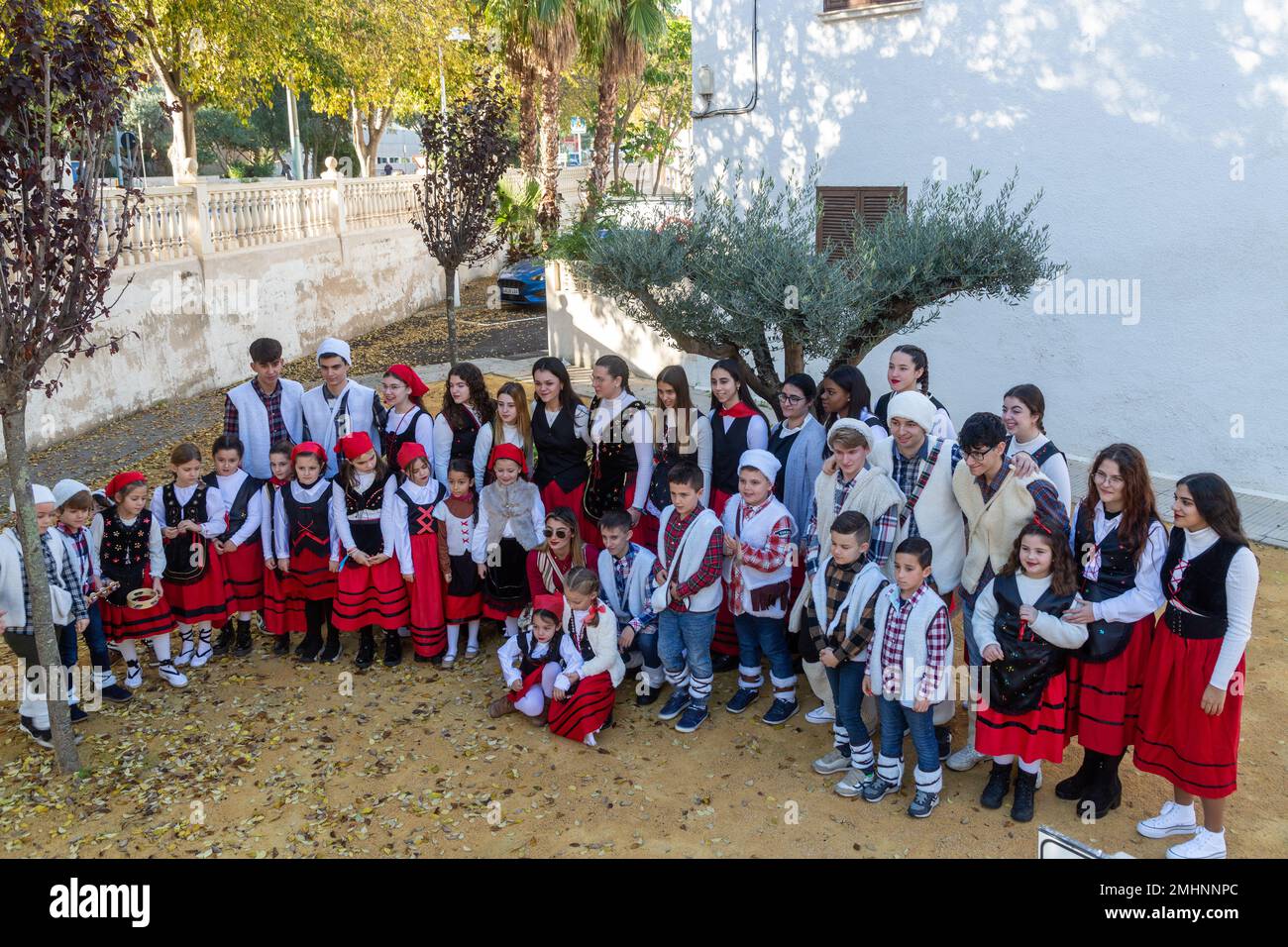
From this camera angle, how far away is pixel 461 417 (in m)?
6.84

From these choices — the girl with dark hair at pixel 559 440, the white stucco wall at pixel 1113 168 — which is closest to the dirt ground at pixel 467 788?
the girl with dark hair at pixel 559 440

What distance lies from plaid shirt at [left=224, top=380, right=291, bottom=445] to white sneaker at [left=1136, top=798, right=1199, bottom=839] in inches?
217

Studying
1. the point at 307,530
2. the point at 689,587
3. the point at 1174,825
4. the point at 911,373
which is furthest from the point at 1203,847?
the point at 307,530

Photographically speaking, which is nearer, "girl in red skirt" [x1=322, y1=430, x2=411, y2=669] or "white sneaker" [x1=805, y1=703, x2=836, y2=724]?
"white sneaker" [x1=805, y1=703, x2=836, y2=724]

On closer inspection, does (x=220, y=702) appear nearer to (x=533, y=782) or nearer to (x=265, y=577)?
(x=265, y=577)

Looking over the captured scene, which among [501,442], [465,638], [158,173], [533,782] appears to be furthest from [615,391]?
[158,173]

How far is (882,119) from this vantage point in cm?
1120

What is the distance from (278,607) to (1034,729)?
448 centimetres

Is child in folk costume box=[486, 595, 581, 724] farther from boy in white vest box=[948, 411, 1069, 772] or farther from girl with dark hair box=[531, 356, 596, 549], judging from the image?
boy in white vest box=[948, 411, 1069, 772]

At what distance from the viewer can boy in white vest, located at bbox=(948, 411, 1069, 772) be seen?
4.78 m

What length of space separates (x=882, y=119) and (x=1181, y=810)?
8.37m

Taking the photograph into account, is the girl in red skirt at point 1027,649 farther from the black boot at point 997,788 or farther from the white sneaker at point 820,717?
the white sneaker at point 820,717

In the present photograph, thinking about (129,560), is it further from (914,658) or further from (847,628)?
(914,658)

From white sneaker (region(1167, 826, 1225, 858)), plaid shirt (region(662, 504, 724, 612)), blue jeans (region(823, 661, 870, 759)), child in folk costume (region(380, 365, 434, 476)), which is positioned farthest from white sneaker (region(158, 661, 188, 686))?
white sneaker (region(1167, 826, 1225, 858))
